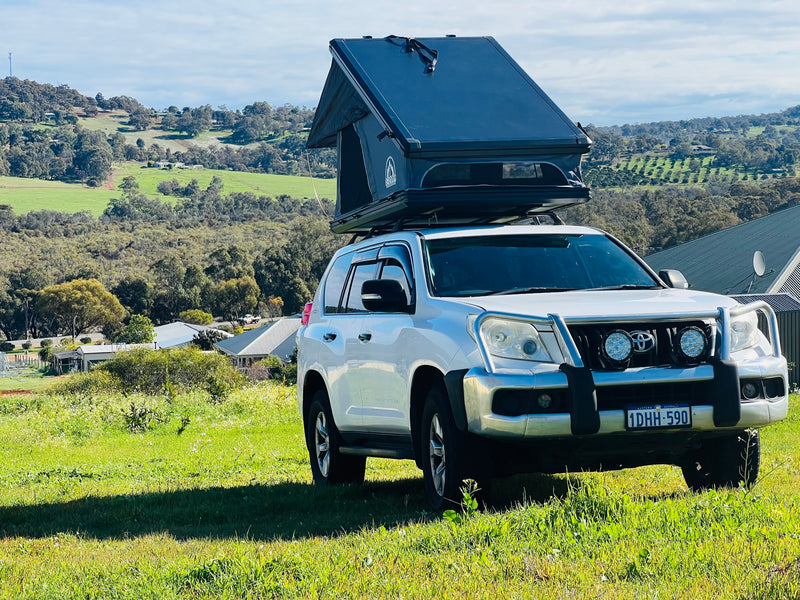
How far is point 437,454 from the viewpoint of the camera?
6.90m

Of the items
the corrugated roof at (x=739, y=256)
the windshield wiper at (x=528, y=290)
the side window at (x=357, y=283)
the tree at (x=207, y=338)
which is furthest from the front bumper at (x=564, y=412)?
the tree at (x=207, y=338)

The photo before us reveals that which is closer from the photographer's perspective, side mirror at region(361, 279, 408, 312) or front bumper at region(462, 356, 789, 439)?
front bumper at region(462, 356, 789, 439)

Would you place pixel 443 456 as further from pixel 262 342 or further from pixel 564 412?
pixel 262 342

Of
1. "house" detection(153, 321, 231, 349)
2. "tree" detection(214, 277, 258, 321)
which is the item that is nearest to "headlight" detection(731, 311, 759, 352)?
"house" detection(153, 321, 231, 349)

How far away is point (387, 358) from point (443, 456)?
113 cm

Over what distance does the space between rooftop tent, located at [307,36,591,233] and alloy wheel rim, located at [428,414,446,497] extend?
2256 mm

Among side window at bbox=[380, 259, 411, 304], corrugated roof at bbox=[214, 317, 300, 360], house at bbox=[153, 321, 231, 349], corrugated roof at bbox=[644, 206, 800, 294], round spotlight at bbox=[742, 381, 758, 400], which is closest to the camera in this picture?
round spotlight at bbox=[742, 381, 758, 400]

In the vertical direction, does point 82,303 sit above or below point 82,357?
above

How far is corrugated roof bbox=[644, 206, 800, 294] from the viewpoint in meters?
35.3

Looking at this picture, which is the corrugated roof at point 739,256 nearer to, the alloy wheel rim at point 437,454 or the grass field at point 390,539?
the grass field at point 390,539

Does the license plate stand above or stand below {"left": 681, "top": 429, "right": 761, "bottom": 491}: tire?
above

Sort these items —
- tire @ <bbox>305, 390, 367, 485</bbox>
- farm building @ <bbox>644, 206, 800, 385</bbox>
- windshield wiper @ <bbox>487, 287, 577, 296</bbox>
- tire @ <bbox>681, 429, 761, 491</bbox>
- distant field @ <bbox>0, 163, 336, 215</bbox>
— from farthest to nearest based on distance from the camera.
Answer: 1. distant field @ <bbox>0, 163, 336, 215</bbox>
2. farm building @ <bbox>644, 206, 800, 385</bbox>
3. tire @ <bbox>305, 390, 367, 485</bbox>
4. windshield wiper @ <bbox>487, 287, 577, 296</bbox>
5. tire @ <bbox>681, 429, 761, 491</bbox>

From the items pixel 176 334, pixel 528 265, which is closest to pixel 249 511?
pixel 528 265

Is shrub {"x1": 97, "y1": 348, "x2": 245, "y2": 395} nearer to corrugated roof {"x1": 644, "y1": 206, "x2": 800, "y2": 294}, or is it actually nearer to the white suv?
corrugated roof {"x1": 644, "y1": 206, "x2": 800, "y2": 294}
